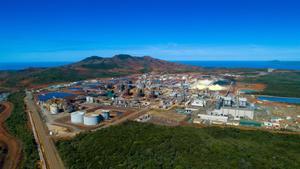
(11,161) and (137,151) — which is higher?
(137,151)

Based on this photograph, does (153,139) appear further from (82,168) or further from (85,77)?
(85,77)

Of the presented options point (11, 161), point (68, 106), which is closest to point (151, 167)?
point (11, 161)

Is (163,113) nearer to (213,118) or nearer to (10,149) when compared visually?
(213,118)

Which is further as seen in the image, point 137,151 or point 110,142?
point 110,142

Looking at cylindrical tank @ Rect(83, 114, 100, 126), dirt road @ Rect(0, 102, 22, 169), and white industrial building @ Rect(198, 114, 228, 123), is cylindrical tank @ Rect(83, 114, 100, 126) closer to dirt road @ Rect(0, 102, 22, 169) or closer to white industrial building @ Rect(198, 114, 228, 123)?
dirt road @ Rect(0, 102, 22, 169)

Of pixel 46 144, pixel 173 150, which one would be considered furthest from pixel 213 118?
pixel 46 144

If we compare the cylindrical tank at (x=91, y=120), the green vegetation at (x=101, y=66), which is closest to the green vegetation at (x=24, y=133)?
the cylindrical tank at (x=91, y=120)
